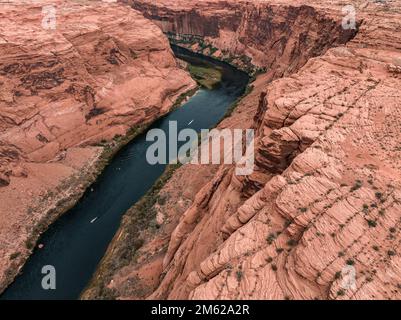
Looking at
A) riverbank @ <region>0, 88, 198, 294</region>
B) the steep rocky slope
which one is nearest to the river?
riverbank @ <region>0, 88, 198, 294</region>

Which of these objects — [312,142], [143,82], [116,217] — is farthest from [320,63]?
[143,82]

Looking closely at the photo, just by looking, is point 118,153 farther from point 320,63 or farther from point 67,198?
point 320,63

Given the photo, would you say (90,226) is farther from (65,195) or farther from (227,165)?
(227,165)

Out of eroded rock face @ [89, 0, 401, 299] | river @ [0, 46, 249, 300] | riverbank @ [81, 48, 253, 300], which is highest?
eroded rock face @ [89, 0, 401, 299]

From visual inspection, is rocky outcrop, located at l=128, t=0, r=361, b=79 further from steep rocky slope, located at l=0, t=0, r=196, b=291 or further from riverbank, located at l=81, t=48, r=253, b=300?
riverbank, located at l=81, t=48, r=253, b=300

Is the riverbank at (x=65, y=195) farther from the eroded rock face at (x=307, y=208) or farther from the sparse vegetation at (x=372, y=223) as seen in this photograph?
the sparse vegetation at (x=372, y=223)
